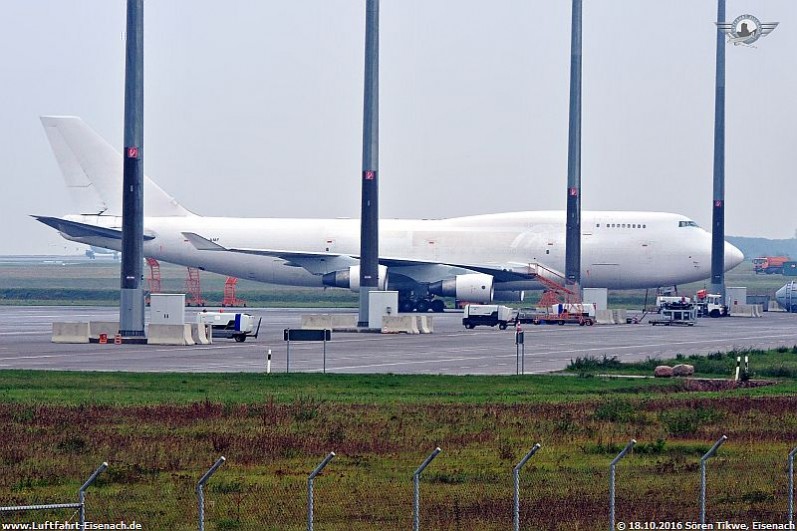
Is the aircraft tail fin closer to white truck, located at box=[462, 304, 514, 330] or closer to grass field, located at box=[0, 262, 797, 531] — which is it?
white truck, located at box=[462, 304, 514, 330]

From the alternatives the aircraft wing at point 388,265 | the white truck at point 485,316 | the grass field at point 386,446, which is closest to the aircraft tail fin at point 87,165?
the aircraft wing at point 388,265

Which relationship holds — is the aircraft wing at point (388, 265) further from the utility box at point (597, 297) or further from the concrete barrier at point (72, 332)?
the concrete barrier at point (72, 332)

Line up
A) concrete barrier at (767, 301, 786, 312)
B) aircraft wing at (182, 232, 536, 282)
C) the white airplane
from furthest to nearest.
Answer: concrete barrier at (767, 301, 786, 312), the white airplane, aircraft wing at (182, 232, 536, 282)

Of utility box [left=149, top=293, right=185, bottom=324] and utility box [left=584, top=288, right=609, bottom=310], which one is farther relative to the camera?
utility box [left=584, top=288, right=609, bottom=310]

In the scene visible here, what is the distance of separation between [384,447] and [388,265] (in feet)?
174

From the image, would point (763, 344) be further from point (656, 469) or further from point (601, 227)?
point (656, 469)

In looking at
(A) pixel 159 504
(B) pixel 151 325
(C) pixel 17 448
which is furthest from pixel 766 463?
(B) pixel 151 325

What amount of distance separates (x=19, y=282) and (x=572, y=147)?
337 ft

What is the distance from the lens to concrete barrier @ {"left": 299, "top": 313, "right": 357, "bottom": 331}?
57219mm

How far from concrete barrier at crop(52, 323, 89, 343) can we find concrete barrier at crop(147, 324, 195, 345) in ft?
8.88

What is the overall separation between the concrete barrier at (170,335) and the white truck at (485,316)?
1639 centimetres

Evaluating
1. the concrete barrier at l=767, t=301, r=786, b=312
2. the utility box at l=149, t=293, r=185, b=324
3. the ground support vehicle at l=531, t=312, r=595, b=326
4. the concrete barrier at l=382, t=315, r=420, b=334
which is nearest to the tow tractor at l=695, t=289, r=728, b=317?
the concrete barrier at l=767, t=301, r=786, b=312

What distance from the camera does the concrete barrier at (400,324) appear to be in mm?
56719

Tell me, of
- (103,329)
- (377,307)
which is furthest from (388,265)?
(103,329)
